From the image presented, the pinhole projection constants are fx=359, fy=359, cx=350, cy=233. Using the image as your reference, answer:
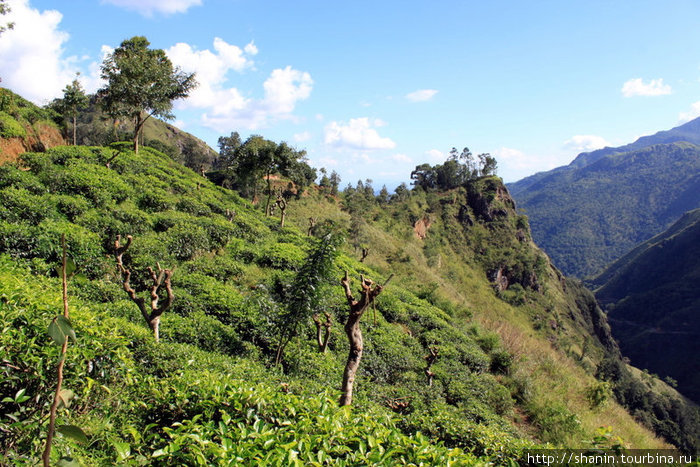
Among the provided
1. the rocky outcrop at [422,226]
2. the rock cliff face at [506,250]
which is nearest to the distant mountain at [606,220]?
the rock cliff face at [506,250]

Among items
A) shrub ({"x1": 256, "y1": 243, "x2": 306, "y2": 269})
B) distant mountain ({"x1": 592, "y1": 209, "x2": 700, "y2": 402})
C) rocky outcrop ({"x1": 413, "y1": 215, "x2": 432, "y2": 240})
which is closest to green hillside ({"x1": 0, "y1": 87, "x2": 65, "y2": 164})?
shrub ({"x1": 256, "y1": 243, "x2": 306, "y2": 269})

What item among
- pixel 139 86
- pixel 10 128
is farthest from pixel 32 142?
pixel 139 86

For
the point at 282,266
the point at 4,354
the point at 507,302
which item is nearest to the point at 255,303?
the point at 282,266

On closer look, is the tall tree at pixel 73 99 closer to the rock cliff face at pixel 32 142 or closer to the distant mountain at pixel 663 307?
the rock cliff face at pixel 32 142

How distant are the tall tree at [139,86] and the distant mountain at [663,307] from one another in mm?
94729

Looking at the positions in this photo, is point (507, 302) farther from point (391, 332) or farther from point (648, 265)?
point (648, 265)

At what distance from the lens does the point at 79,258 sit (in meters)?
9.53

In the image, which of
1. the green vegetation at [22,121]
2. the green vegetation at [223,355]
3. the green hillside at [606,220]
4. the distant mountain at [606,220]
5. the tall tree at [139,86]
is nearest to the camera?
the green vegetation at [223,355]

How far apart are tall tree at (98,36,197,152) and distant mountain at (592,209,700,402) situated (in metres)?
94.7

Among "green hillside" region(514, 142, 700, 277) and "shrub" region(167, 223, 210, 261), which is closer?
"shrub" region(167, 223, 210, 261)

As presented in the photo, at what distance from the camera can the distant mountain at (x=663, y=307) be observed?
254ft

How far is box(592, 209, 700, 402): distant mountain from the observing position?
7756 centimetres

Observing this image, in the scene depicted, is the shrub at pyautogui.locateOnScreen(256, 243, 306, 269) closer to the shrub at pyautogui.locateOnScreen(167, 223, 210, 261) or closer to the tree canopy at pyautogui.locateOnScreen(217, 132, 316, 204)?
the shrub at pyautogui.locateOnScreen(167, 223, 210, 261)

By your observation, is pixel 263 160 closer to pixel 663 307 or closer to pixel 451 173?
pixel 451 173
